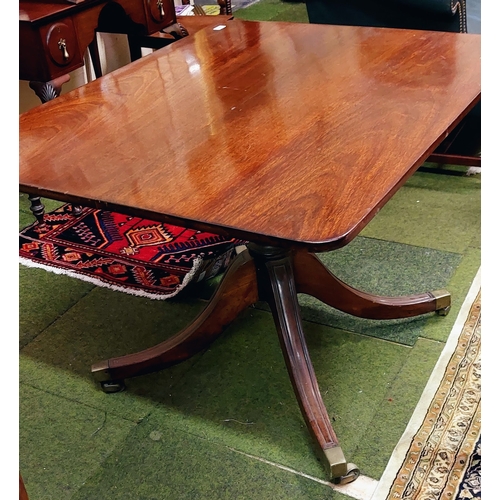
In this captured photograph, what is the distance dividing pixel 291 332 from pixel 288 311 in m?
0.04

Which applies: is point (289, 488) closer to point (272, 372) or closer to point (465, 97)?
point (272, 372)

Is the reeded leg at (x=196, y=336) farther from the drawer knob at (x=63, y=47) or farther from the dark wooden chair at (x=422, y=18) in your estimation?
the dark wooden chair at (x=422, y=18)

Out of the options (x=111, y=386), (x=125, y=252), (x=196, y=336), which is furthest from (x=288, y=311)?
(x=125, y=252)

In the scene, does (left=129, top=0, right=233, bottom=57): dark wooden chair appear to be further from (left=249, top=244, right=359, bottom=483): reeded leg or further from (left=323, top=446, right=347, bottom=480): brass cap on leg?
(left=323, top=446, right=347, bottom=480): brass cap on leg

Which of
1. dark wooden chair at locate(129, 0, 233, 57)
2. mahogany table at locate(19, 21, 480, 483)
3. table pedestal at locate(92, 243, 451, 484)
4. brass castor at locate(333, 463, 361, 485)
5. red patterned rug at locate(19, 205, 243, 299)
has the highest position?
mahogany table at locate(19, 21, 480, 483)

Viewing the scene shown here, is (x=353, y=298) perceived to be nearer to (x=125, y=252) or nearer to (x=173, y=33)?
(x=125, y=252)

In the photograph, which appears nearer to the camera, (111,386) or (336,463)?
(336,463)

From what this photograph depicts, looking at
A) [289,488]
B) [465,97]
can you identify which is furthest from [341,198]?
[289,488]

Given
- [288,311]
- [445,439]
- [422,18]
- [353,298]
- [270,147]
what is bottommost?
[445,439]

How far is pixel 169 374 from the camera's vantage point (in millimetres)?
1663

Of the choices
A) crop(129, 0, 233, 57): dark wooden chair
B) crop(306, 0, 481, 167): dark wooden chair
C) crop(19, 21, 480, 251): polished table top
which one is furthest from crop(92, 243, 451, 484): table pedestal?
crop(129, 0, 233, 57): dark wooden chair

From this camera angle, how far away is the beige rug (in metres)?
1.31

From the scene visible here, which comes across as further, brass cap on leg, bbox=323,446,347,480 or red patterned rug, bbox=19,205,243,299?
red patterned rug, bbox=19,205,243,299

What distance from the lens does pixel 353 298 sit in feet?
5.49
